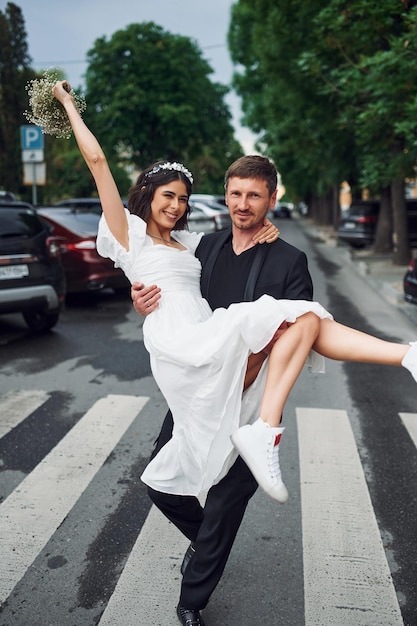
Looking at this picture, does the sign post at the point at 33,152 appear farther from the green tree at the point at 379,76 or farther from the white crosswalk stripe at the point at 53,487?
the white crosswalk stripe at the point at 53,487

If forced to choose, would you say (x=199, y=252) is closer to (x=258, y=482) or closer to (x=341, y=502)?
(x=258, y=482)

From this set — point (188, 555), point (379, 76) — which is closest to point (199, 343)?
point (188, 555)

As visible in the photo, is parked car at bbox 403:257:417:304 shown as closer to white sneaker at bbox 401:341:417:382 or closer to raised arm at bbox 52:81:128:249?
white sneaker at bbox 401:341:417:382

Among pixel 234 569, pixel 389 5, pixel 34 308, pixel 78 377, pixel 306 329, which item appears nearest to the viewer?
pixel 306 329

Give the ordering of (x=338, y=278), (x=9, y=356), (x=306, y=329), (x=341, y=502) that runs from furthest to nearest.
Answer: (x=338, y=278) → (x=9, y=356) → (x=341, y=502) → (x=306, y=329)

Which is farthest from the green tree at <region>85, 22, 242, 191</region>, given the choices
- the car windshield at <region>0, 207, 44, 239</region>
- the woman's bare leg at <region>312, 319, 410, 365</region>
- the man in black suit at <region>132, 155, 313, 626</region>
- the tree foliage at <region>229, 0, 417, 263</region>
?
the woman's bare leg at <region>312, 319, 410, 365</region>

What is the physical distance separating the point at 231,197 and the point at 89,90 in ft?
116

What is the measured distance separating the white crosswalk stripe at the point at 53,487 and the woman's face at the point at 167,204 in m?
1.91

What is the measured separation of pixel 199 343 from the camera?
270 cm

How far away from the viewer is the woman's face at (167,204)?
9.91 feet

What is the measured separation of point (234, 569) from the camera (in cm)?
343

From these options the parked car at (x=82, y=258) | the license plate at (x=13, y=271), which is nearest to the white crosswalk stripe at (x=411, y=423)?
the license plate at (x=13, y=271)

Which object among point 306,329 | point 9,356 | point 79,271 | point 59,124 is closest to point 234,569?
point 306,329

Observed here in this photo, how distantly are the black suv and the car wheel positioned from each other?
12.0 inches
